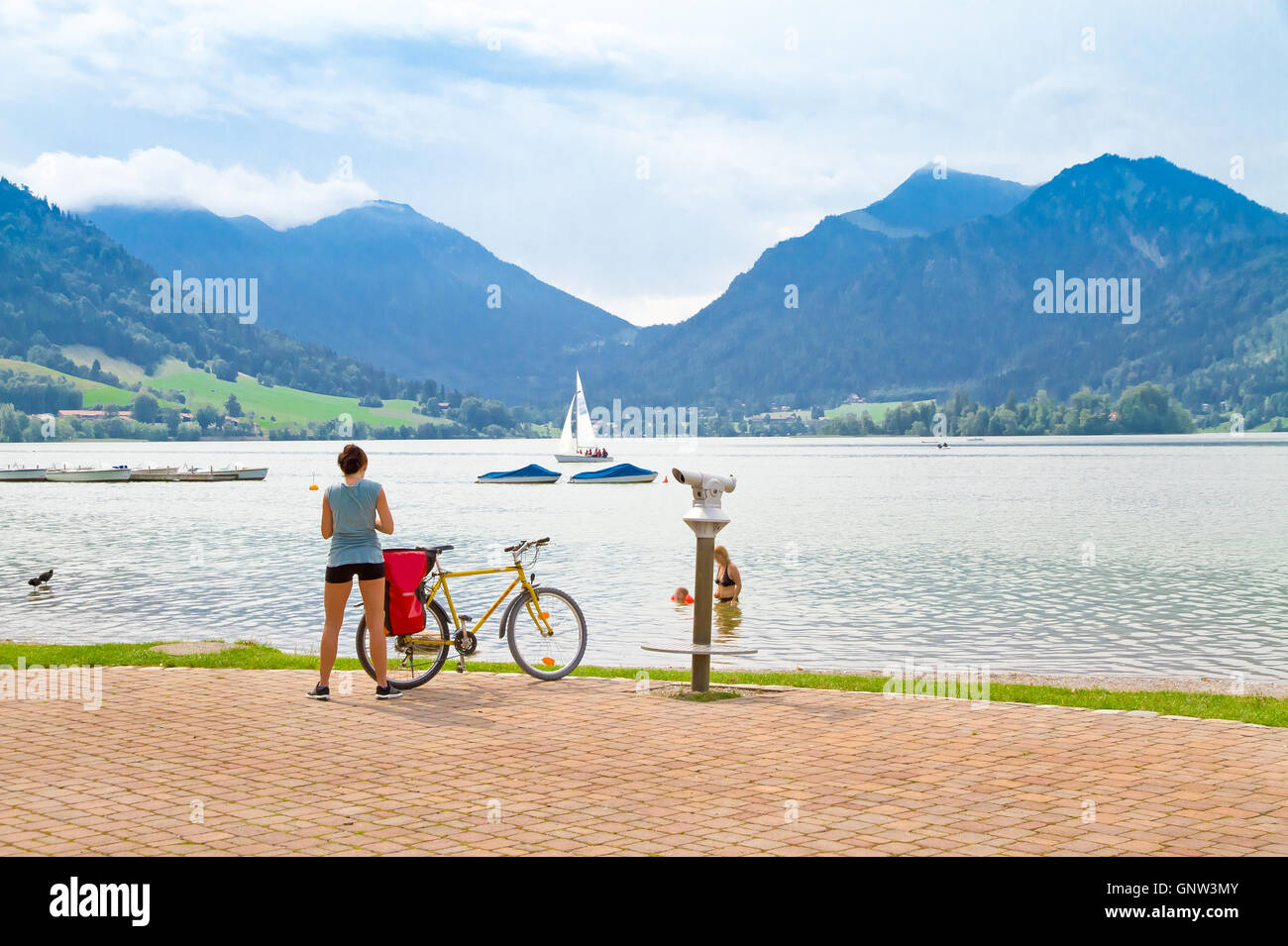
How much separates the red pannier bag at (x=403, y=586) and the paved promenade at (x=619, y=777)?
2.37 feet

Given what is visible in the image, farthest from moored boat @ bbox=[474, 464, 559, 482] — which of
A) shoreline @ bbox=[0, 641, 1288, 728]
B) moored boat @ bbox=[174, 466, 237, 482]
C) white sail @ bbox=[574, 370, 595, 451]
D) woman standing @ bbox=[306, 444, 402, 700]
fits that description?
woman standing @ bbox=[306, 444, 402, 700]

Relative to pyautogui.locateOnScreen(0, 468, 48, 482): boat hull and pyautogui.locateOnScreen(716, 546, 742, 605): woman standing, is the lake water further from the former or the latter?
pyautogui.locateOnScreen(0, 468, 48, 482): boat hull

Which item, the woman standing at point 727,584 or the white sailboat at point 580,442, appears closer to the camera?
the woman standing at point 727,584

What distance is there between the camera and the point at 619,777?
7496 millimetres

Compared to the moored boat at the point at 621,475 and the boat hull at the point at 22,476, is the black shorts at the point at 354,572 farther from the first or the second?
the boat hull at the point at 22,476

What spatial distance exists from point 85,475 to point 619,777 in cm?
10633

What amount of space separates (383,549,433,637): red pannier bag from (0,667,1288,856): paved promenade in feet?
2.37

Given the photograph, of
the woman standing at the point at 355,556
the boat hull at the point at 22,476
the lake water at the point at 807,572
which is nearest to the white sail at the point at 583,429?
the boat hull at the point at 22,476

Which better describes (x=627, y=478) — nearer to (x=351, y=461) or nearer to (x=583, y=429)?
(x=583, y=429)

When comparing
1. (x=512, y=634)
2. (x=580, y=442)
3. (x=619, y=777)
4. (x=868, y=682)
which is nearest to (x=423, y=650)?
(x=512, y=634)

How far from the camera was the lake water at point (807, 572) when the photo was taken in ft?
65.9

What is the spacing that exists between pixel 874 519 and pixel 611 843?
2073 inches

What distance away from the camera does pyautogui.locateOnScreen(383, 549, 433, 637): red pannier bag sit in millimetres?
10680
